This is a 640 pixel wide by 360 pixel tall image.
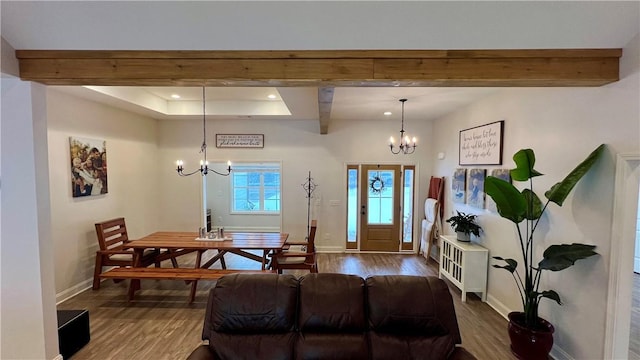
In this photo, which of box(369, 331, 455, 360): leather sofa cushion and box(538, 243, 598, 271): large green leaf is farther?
box(538, 243, 598, 271): large green leaf

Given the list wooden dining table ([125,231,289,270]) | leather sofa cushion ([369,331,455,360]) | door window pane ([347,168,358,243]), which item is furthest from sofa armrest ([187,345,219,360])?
door window pane ([347,168,358,243])

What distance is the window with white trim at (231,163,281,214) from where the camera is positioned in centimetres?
827

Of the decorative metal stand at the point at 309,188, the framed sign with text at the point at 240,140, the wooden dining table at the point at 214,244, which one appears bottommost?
the wooden dining table at the point at 214,244

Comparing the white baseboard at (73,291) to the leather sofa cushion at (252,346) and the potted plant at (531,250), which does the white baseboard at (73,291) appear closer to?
the leather sofa cushion at (252,346)

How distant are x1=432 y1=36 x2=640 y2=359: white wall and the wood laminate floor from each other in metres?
0.45

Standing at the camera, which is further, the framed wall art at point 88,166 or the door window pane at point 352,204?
the door window pane at point 352,204

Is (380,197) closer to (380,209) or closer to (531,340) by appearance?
(380,209)

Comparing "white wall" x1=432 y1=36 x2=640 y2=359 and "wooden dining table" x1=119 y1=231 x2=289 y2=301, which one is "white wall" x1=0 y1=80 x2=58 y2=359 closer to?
"wooden dining table" x1=119 y1=231 x2=289 y2=301

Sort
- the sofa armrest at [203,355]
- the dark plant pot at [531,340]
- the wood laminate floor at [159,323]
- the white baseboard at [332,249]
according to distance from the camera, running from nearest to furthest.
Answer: the sofa armrest at [203,355]
the dark plant pot at [531,340]
the wood laminate floor at [159,323]
the white baseboard at [332,249]

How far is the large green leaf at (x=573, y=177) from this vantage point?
2.17 metres

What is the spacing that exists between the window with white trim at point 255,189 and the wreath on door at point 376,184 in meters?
3.37

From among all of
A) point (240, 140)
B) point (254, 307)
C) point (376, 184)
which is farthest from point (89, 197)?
point (376, 184)

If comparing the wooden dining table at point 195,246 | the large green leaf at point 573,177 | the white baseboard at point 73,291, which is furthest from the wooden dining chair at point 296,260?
the white baseboard at point 73,291

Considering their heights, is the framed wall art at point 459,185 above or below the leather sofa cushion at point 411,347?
above
